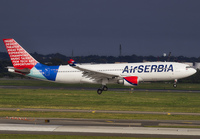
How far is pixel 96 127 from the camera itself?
2053cm

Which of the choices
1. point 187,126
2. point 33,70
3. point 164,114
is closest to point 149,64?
point 33,70

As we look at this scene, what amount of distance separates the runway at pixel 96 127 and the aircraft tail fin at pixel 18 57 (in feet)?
83.1

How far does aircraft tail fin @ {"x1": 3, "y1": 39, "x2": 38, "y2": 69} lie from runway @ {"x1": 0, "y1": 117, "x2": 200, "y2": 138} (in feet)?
83.1

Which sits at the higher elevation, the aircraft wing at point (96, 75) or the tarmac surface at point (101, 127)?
the aircraft wing at point (96, 75)

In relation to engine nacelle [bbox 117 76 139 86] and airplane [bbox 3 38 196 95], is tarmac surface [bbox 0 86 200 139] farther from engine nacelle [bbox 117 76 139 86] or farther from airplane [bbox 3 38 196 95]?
airplane [bbox 3 38 196 95]

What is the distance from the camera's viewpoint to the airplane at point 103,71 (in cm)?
4484

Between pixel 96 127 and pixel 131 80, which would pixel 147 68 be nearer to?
pixel 131 80

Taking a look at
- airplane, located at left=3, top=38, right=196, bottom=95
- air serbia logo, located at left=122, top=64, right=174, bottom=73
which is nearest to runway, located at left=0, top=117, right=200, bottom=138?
airplane, located at left=3, top=38, right=196, bottom=95

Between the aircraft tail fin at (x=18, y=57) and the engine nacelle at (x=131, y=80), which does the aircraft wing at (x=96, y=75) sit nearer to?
the engine nacelle at (x=131, y=80)

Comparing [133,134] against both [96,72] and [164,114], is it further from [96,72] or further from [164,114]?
[96,72]

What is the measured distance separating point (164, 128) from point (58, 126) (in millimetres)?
6266

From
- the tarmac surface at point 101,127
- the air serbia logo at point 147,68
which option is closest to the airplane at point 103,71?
the air serbia logo at point 147,68

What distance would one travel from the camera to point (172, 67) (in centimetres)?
4638

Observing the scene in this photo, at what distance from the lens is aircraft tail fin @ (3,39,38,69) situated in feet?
160
